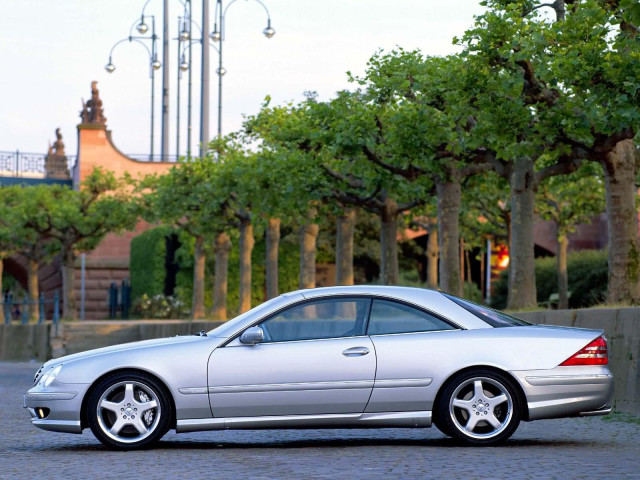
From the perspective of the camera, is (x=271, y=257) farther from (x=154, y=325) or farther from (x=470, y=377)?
(x=470, y=377)

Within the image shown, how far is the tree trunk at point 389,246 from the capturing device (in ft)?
101

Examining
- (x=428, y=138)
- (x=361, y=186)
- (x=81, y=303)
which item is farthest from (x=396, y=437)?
(x=81, y=303)

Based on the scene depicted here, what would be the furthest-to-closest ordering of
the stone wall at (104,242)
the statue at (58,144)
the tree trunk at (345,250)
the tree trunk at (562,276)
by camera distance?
the statue at (58,144), the stone wall at (104,242), the tree trunk at (562,276), the tree trunk at (345,250)

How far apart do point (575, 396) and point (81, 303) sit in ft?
167

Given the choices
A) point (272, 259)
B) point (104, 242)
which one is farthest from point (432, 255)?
point (104, 242)

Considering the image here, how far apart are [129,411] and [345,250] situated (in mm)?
23014

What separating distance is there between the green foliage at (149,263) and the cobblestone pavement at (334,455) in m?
44.4

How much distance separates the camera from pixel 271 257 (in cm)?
3825

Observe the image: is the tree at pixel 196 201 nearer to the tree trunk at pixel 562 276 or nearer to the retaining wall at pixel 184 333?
the retaining wall at pixel 184 333

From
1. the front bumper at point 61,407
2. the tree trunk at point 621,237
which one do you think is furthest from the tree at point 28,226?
the front bumper at point 61,407

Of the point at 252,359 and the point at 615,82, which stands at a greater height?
the point at 615,82

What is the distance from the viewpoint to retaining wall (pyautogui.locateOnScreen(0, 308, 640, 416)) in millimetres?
13992

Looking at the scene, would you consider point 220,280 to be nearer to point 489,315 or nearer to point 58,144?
point 489,315

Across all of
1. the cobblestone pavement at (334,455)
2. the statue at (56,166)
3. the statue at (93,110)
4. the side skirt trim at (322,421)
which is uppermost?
the statue at (93,110)
